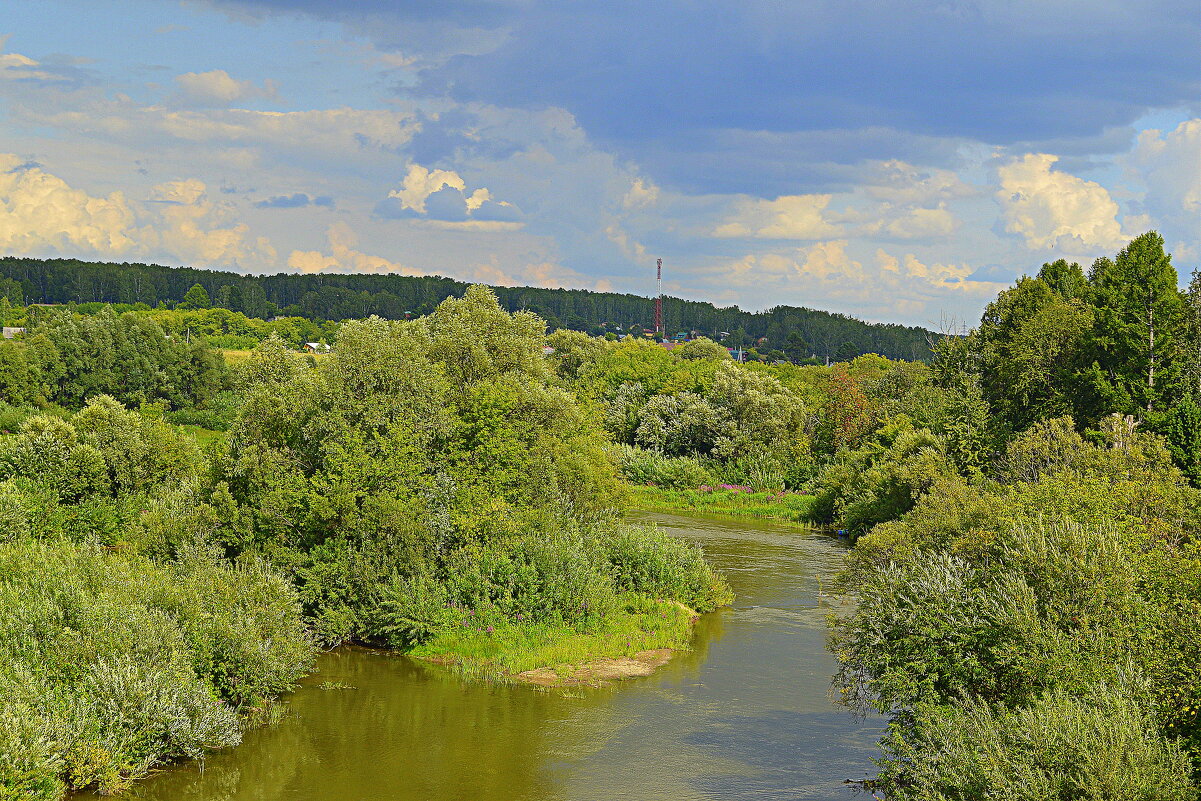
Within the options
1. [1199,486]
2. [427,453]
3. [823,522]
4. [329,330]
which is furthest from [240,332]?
[1199,486]

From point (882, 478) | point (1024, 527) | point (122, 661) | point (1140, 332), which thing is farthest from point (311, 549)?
point (1140, 332)

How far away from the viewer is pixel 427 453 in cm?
3638

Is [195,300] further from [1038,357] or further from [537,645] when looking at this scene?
[537,645]

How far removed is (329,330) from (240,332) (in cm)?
1451

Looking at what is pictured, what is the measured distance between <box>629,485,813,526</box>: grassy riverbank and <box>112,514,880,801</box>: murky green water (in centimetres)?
3354

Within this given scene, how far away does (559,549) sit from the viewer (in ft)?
116

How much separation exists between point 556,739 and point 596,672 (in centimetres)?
578

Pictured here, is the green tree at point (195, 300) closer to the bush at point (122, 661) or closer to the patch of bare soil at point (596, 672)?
the bush at point (122, 661)

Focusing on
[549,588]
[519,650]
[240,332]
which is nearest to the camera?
[519,650]

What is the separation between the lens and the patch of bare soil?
30.6 metres

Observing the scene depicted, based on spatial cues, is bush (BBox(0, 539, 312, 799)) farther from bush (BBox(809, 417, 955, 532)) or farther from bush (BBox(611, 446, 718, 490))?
bush (BBox(611, 446, 718, 490))

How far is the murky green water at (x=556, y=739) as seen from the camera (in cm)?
2284

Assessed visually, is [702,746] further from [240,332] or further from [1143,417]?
[240,332]

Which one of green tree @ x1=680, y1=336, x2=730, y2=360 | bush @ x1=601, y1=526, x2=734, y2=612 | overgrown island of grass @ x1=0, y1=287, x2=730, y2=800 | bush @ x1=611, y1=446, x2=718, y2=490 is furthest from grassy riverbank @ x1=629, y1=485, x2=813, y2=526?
green tree @ x1=680, y1=336, x2=730, y2=360
